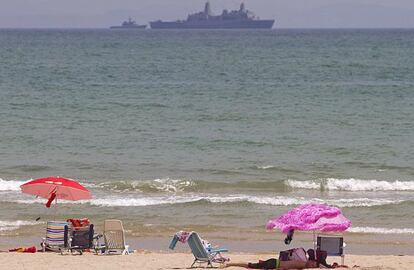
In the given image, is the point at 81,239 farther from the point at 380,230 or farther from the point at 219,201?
the point at 219,201

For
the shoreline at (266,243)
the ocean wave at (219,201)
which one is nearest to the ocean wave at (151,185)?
the ocean wave at (219,201)

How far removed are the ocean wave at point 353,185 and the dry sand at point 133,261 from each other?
873 cm

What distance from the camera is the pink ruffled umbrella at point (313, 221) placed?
1556cm

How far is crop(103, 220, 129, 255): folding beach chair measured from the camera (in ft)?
56.4

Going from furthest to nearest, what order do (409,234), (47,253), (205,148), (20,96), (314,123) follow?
(20,96) < (314,123) < (205,148) < (409,234) < (47,253)

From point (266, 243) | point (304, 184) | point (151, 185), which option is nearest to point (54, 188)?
point (266, 243)

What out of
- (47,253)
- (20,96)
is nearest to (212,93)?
(20,96)

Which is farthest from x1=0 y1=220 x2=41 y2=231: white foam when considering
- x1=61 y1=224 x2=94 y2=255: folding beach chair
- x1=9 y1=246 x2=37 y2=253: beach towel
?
x1=61 y1=224 x2=94 y2=255: folding beach chair

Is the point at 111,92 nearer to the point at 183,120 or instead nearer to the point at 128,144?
the point at 183,120

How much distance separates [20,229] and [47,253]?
372cm

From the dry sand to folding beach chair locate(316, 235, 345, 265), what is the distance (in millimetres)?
454

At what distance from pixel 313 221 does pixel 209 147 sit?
1718 centimetres

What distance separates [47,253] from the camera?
679 inches

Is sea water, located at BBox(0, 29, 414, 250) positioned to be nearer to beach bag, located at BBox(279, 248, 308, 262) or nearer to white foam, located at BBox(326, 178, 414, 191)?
white foam, located at BBox(326, 178, 414, 191)
